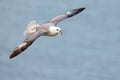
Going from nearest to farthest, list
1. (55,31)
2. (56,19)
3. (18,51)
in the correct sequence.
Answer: (18,51), (55,31), (56,19)

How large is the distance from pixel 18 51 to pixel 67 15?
145cm

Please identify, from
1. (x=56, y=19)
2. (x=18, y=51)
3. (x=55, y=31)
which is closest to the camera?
(x=18, y=51)

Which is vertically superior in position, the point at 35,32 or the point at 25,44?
the point at 35,32

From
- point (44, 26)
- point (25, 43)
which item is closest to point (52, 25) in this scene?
point (44, 26)

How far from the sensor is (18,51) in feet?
28.1

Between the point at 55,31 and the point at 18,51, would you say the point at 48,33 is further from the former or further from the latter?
the point at 18,51

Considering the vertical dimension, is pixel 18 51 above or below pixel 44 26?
below

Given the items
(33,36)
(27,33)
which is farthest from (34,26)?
(33,36)

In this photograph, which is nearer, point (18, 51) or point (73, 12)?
point (18, 51)

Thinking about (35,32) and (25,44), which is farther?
(35,32)

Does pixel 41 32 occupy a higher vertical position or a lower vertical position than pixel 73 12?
lower

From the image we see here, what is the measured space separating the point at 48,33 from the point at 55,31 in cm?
10

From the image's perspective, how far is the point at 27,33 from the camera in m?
9.59

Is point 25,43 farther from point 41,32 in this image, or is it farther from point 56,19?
point 56,19
